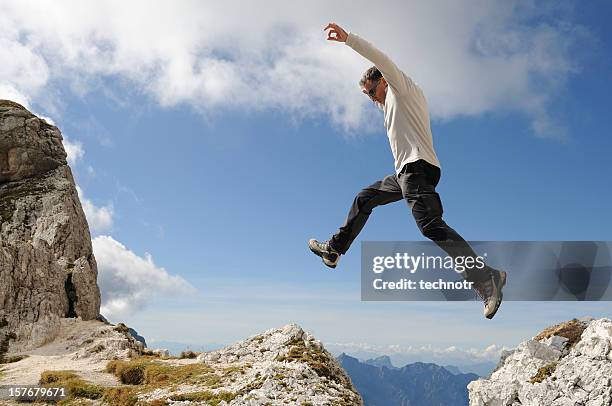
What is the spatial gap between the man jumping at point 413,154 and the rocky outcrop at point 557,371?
6784 mm

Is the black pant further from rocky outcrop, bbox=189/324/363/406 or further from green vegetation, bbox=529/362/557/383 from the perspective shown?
rocky outcrop, bbox=189/324/363/406

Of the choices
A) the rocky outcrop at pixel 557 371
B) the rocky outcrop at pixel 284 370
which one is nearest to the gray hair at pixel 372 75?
the rocky outcrop at pixel 557 371

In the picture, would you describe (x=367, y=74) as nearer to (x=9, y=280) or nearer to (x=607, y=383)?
(x=607, y=383)

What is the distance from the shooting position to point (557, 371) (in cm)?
1252

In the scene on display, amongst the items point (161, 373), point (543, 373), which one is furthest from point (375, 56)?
point (161, 373)

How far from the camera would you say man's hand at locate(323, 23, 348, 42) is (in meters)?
6.84

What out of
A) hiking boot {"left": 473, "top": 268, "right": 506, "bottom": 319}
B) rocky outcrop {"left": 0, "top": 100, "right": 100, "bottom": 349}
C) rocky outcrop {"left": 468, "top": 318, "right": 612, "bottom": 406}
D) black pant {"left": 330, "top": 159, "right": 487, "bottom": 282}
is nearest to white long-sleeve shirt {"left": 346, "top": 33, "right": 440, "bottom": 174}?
black pant {"left": 330, "top": 159, "right": 487, "bottom": 282}

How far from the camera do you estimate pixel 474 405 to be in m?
13.4

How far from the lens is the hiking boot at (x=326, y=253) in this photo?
26.2 feet

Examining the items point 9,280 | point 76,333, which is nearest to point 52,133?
point 9,280

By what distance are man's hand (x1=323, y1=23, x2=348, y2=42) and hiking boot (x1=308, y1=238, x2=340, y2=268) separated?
3004 mm

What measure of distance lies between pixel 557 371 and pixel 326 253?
26.2ft

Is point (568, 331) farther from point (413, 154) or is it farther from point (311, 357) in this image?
point (311, 357)

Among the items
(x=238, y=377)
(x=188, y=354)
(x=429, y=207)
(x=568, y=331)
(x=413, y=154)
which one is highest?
(x=413, y=154)
